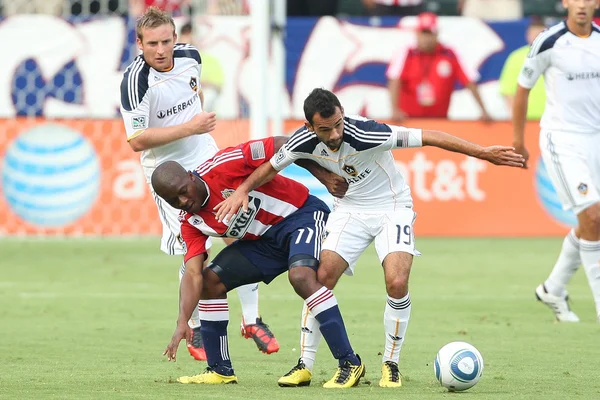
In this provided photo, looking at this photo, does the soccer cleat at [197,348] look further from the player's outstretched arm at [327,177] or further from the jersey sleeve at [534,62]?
the jersey sleeve at [534,62]

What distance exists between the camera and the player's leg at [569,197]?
8883mm

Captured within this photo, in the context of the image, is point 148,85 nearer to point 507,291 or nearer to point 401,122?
point 507,291

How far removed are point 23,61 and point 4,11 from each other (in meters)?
1.02

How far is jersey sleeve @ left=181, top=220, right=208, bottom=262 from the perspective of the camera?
663 centimetres

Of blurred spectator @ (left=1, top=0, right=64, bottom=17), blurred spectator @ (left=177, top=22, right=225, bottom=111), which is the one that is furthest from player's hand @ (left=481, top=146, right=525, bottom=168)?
blurred spectator @ (left=1, top=0, right=64, bottom=17)

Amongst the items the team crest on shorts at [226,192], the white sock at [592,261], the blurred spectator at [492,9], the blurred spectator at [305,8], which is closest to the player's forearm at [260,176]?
the team crest on shorts at [226,192]

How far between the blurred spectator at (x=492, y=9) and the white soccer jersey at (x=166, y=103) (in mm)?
11041

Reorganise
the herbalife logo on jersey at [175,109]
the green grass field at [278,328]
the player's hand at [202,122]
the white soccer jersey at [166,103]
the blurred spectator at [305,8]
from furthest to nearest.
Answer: the blurred spectator at [305,8], the herbalife logo on jersey at [175,109], the white soccer jersey at [166,103], the player's hand at [202,122], the green grass field at [278,328]

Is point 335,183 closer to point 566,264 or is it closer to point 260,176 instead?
point 260,176

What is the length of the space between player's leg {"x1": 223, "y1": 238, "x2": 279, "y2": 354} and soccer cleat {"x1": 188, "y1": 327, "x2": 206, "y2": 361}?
0.30 meters

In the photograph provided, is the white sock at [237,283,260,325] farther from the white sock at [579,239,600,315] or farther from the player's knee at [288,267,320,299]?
the white sock at [579,239,600,315]

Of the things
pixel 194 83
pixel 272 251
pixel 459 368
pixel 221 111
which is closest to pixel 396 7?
pixel 221 111

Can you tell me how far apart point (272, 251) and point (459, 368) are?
4.49 feet

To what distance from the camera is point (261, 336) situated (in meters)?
7.61
